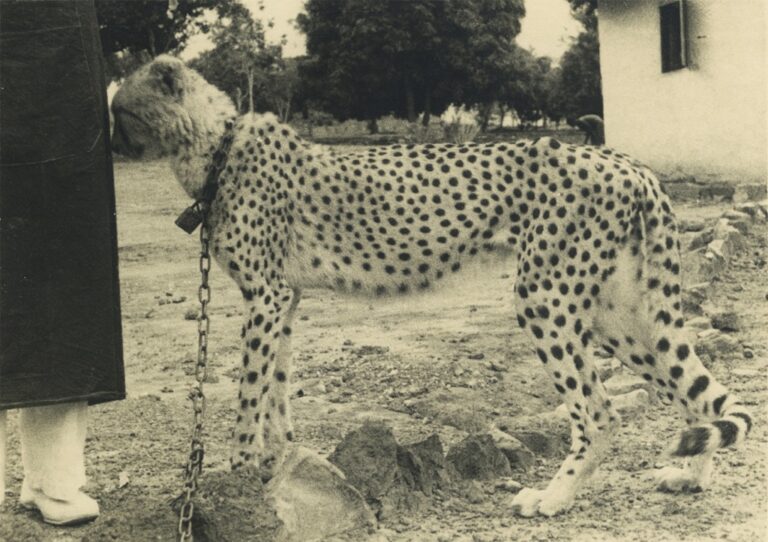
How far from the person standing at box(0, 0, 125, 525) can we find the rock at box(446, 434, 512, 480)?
1364 millimetres

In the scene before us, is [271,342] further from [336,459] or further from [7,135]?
[7,135]

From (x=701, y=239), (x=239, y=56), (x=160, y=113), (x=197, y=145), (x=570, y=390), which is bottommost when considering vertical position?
(x=570, y=390)

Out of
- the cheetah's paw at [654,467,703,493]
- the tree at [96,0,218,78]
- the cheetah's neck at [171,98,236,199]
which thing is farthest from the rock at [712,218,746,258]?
the tree at [96,0,218,78]

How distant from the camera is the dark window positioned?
1033 cm

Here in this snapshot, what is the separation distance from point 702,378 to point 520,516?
33.1 inches

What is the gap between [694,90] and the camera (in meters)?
10.3

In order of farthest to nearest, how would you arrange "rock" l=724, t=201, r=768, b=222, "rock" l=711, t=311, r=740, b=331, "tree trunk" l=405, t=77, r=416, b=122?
"rock" l=724, t=201, r=768, b=222 < "tree trunk" l=405, t=77, r=416, b=122 < "rock" l=711, t=311, r=740, b=331

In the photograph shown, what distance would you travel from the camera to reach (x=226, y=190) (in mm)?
3848

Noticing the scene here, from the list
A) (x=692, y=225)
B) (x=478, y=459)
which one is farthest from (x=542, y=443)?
(x=692, y=225)

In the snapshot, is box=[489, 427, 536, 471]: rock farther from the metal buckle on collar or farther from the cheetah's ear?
the cheetah's ear

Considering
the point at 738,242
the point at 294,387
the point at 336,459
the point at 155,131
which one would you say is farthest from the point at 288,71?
the point at 336,459

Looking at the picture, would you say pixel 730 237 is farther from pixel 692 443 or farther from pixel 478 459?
pixel 692 443

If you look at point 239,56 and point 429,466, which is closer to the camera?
point 429,466

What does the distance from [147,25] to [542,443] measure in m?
8.60
